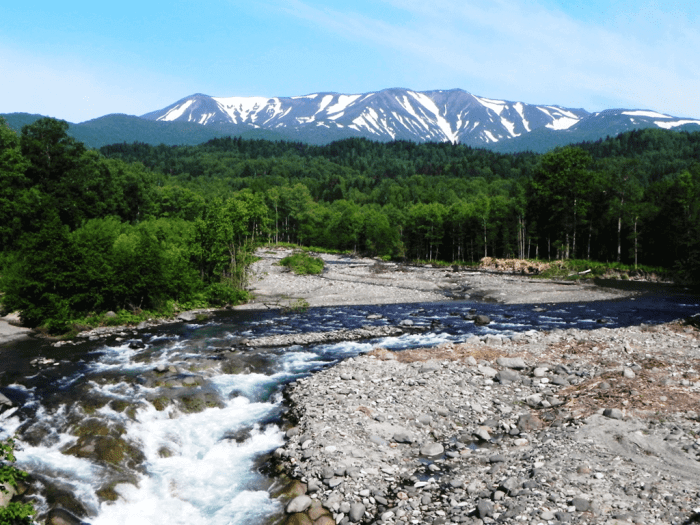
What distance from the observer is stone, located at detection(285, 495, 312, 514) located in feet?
38.6

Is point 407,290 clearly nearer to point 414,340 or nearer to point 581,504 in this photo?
point 414,340

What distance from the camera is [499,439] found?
15047 millimetres

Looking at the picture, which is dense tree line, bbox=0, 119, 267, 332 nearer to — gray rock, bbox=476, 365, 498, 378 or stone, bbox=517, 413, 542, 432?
gray rock, bbox=476, 365, 498, 378

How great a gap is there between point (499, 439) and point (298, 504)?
7.09 metres

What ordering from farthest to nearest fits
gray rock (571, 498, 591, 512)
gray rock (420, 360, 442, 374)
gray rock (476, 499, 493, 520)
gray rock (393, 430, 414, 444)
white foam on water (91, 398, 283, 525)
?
1. gray rock (420, 360, 442, 374)
2. gray rock (393, 430, 414, 444)
3. white foam on water (91, 398, 283, 525)
4. gray rock (476, 499, 493, 520)
5. gray rock (571, 498, 591, 512)

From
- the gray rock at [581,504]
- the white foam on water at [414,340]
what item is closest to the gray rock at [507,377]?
the white foam on water at [414,340]

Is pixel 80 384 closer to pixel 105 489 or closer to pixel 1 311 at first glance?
pixel 105 489

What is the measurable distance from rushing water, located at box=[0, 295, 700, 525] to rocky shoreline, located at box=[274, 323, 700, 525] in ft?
5.34

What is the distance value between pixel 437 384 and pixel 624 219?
6643 centimetres

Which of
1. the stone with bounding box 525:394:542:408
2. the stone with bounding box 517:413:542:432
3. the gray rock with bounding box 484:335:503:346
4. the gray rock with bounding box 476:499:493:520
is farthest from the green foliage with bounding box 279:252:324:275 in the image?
the gray rock with bounding box 476:499:493:520

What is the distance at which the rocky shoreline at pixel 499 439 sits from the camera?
429 inches

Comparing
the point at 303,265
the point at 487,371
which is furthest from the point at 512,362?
the point at 303,265

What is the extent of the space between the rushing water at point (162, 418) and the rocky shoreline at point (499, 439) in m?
1.63

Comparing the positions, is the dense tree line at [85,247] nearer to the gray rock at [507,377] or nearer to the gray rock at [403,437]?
the gray rock at [403,437]
